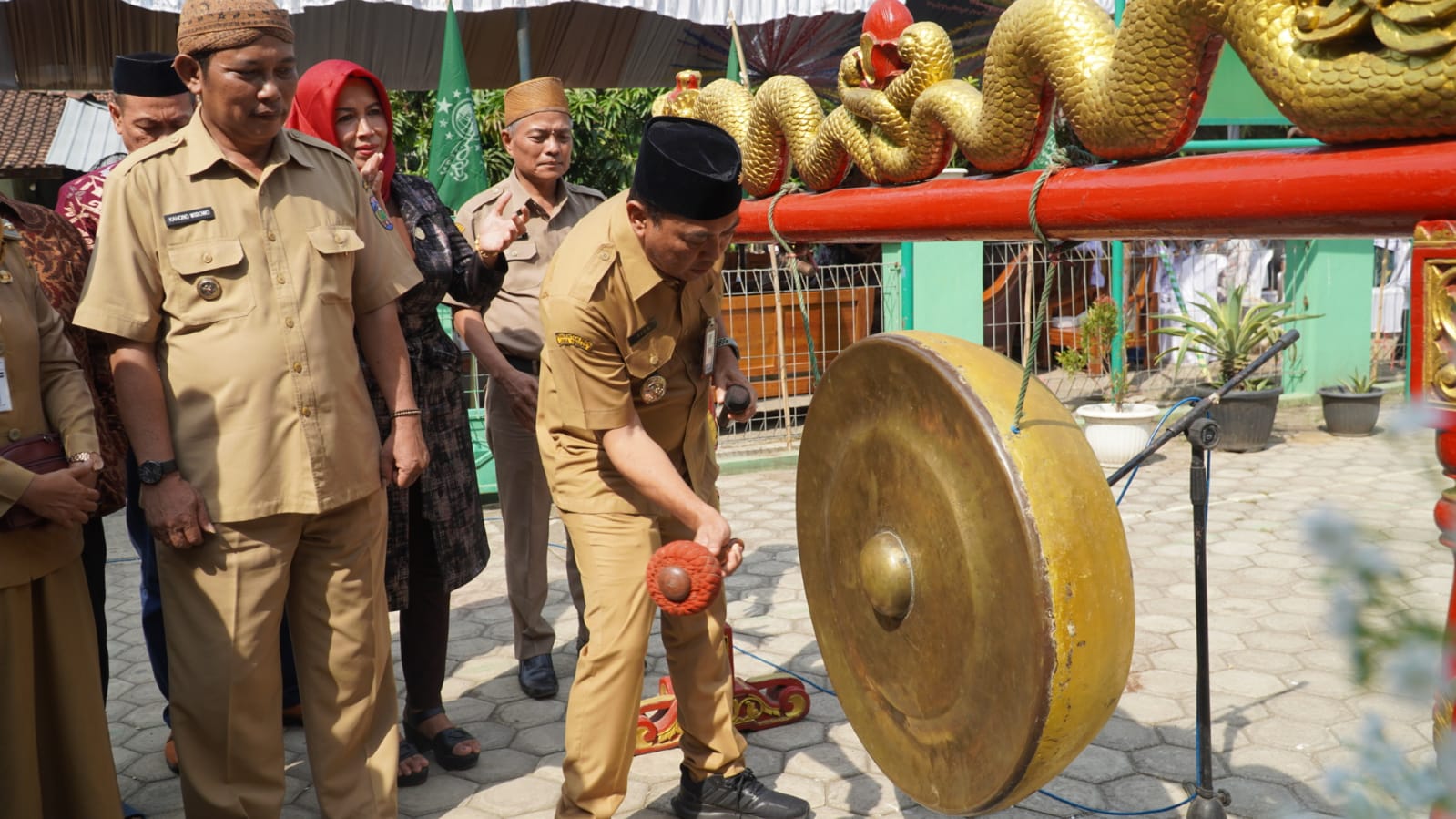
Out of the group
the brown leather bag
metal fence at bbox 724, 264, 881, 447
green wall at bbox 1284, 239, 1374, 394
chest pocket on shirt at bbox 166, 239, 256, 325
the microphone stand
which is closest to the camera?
the brown leather bag

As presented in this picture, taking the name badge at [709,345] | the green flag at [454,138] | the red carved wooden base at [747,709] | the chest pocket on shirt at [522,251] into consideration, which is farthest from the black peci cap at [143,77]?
the green flag at [454,138]

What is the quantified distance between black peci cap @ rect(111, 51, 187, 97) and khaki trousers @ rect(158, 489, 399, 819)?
4.19 ft

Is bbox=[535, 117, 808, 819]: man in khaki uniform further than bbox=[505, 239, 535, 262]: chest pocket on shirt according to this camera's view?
No

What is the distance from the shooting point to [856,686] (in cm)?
235

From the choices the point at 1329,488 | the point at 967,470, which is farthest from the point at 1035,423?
the point at 1329,488

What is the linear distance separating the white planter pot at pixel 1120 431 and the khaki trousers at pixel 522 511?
426cm

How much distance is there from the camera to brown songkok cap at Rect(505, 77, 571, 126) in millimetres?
3479

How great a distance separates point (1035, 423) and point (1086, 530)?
0.18m

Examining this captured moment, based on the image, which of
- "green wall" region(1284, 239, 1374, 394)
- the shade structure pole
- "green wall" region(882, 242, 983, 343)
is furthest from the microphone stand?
"green wall" region(1284, 239, 1374, 394)

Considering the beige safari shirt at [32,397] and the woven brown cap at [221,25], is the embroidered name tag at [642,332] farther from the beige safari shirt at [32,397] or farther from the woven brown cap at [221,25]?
the beige safari shirt at [32,397]

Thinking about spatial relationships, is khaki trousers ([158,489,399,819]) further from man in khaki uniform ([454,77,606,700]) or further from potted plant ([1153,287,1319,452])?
potted plant ([1153,287,1319,452])

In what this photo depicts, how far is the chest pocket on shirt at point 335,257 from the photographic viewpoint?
2398 millimetres

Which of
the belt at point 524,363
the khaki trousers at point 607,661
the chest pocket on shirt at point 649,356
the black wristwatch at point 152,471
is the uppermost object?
the chest pocket on shirt at point 649,356

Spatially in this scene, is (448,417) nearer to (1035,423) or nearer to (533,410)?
(533,410)
